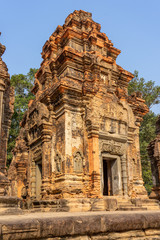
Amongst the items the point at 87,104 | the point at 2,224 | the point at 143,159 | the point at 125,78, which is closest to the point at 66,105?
the point at 87,104

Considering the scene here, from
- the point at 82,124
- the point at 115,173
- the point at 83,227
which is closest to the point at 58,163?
the point at 82,124

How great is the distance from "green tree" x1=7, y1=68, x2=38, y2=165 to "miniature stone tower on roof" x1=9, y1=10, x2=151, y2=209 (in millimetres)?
10946

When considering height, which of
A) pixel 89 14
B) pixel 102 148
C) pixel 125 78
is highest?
pixel 89 14

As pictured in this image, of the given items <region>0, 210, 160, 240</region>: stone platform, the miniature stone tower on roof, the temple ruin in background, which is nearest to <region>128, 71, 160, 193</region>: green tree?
the temple ruin in background

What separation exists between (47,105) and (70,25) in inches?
169

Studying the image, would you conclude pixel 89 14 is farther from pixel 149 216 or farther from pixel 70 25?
pixel 149 216

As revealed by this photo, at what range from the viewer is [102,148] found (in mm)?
8914

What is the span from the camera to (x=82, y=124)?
29.2ft

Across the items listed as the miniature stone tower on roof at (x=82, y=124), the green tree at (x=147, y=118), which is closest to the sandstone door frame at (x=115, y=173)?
the miniature stone tower on roof at (x=82, y=124)

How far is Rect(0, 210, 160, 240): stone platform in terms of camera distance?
2633 mm

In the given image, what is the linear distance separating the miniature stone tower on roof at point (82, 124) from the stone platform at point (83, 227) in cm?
382

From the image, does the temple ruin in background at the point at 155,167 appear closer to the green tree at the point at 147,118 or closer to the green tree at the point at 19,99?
the green tree at the point at 147,118

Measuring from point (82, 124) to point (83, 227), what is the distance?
19.4ft

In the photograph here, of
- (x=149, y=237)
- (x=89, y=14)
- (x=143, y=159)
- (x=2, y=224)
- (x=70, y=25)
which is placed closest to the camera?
(x=2, y=224)
